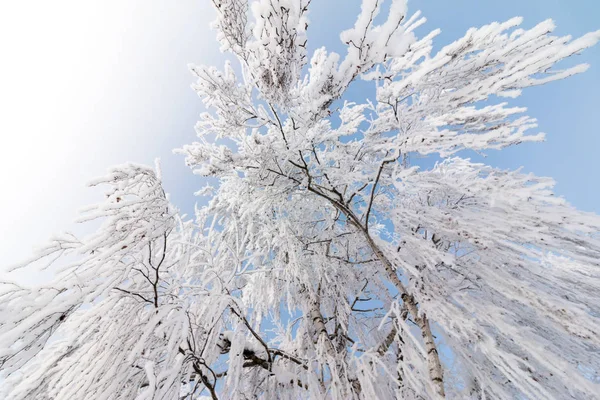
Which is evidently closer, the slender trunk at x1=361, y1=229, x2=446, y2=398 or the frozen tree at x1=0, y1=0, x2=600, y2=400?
the frozen tree at x1=0, y1=0, x2=600, y2=400

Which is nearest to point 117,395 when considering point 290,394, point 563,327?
point 290,394

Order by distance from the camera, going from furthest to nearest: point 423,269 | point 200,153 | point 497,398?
1. point 200,153
2. point 423,269
3. point 497,398

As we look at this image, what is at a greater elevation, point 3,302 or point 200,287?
point 3,302

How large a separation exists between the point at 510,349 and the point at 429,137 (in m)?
1.91

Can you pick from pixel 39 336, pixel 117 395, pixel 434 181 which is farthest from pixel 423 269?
pixel 39 336

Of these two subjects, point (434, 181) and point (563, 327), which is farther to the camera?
point (434, 181)

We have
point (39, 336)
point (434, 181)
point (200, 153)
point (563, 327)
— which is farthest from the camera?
point (200, 153)

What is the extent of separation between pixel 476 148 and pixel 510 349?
5.74 feet

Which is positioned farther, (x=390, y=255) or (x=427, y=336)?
(x=390, y=255)

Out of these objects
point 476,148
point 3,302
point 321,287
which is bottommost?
point 321,287

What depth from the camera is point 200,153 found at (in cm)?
300

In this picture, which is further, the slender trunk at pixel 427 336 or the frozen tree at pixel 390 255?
the slender trunk at pixel 427 336

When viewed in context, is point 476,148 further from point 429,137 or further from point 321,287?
point 321,287

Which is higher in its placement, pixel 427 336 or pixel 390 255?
pixel 390 255
